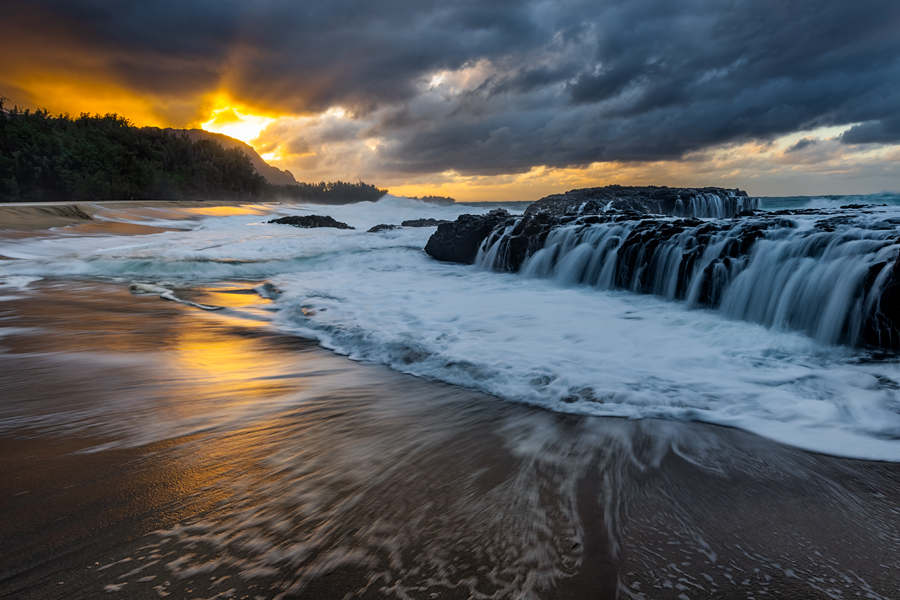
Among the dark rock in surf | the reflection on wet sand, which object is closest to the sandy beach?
the reflection on wet sand

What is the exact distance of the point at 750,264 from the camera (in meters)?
5.36

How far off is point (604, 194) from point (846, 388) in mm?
13370

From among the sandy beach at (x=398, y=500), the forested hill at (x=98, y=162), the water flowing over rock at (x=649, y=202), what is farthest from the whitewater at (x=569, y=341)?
the forested hill at (x=98, y=162)

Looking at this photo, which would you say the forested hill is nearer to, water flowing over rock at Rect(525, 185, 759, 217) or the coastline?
the coastline

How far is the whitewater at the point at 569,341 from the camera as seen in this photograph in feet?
8.23

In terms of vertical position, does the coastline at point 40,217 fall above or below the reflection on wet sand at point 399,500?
above

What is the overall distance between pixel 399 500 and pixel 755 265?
220 inches

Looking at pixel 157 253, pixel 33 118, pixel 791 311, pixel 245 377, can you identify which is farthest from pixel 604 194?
pixel 33 118

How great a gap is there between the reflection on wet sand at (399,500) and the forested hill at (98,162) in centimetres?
3808

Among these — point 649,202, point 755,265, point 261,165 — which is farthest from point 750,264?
point 261,165

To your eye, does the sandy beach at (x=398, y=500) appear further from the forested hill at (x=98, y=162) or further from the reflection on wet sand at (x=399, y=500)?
the forested hill at (x=98, y=162)

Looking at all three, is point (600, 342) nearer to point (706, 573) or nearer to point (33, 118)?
point (706, 573)

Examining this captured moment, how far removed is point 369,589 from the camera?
1.13 metres

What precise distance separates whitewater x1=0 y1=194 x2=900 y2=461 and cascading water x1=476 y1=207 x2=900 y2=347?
12 centimetres
